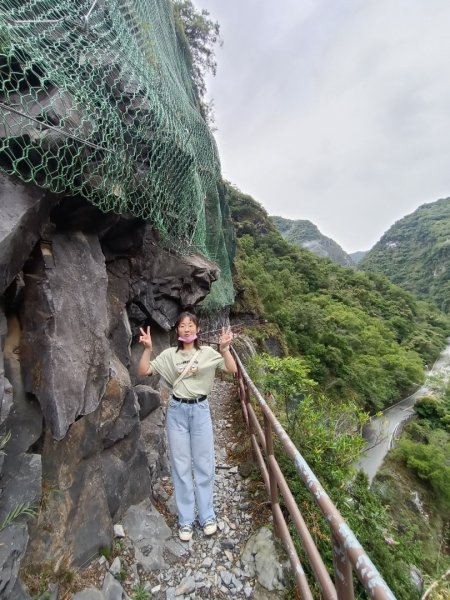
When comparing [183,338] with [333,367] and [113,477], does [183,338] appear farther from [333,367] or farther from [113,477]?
[333,367]

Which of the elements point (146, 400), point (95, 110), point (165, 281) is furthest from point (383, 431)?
point (95, 110)

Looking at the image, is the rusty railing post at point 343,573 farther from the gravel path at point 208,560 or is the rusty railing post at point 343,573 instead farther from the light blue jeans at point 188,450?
the light blue jeans at point 188,450

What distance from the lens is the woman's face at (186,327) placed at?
7.59 feet

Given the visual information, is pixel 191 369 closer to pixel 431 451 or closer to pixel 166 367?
pixel 166 367

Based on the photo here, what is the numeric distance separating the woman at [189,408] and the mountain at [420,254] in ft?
275

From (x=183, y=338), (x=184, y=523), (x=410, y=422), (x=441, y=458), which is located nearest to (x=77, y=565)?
(x=184, y=523)

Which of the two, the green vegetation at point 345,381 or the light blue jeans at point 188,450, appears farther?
the green vegetation at point 345,381

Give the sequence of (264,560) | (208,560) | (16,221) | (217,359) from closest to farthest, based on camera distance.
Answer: (16,221)
(264,560)
(208,560)
(217,359)

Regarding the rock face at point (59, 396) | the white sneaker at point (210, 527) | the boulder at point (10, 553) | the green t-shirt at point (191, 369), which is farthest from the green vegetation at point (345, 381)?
the boulder at point (10, 553)

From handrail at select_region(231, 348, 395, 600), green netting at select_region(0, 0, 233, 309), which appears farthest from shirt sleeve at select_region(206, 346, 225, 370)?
green netting at select_region(0, 0, 233, 309)

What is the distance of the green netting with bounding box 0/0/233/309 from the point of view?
189 centimetres

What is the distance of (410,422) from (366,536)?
84.5 feet

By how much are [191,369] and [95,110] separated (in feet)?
A: 6.30

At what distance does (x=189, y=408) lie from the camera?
2.29 metres
